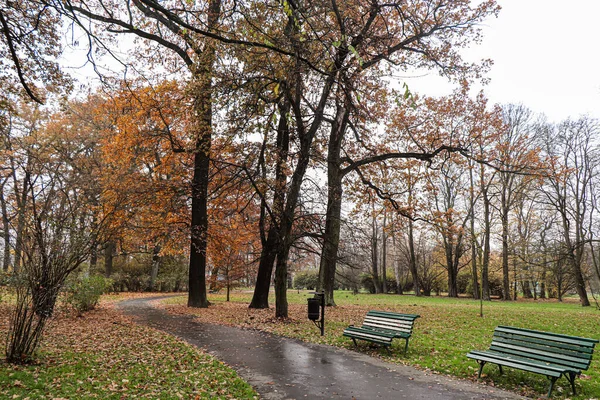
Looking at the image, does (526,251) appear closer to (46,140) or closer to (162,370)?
(162,370)

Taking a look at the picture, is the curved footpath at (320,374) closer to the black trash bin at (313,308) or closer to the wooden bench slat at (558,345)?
the black trash bin at (313,308)

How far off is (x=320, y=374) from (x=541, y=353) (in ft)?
11.4

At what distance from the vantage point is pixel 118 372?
19.7ft

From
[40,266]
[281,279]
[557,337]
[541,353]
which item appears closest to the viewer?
[541,353]

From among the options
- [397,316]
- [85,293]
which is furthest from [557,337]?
[85,293]

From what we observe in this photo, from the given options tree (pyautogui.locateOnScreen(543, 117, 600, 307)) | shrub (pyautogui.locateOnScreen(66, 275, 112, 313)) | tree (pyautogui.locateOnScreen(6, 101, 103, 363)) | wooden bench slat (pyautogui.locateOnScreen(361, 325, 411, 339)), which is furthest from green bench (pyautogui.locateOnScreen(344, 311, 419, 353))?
tree (pyautogui.locateOnScreen(543, 117, 600, 307))

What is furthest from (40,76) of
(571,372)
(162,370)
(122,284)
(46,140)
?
(122,284)

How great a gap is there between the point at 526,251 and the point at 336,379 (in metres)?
30.9

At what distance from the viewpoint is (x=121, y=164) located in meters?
16.7

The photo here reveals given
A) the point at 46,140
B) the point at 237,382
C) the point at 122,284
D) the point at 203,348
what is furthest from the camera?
the point at 122,284

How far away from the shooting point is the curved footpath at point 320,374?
17.3ft

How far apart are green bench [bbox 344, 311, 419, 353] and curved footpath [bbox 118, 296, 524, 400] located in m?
0.42

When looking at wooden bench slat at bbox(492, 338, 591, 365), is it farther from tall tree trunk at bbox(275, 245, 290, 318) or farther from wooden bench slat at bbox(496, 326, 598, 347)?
tall tree trunk at bbox(275, 245, 290, 318)

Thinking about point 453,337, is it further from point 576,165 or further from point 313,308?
point 576,165
